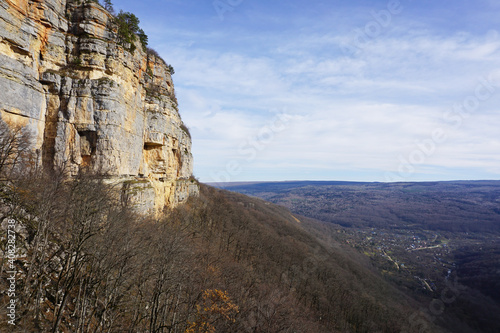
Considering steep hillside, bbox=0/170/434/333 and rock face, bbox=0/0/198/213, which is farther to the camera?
rock face, bbox=0/0/198/213

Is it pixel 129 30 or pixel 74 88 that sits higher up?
pixel 129 30

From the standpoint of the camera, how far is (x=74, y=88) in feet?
71.2

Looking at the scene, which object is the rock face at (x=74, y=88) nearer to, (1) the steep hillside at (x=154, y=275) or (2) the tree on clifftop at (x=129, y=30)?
(2) the tree on clifftop at (x=129, y=30)

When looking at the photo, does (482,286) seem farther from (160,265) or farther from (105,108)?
(105,108)

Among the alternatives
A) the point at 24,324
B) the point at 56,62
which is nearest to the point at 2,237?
the point at 24,324

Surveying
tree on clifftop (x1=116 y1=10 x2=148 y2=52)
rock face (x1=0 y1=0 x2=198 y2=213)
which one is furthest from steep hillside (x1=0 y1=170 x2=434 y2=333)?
tree on clifftop (x1=116 y1=10 x2=148 y2=52)

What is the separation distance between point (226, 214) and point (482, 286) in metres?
111

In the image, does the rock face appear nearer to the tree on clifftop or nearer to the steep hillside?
the tree on clifftop

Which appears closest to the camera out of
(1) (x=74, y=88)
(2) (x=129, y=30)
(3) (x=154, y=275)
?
(3) (x=154, y=275)

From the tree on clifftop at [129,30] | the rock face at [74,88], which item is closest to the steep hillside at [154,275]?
the rock face at [74,88]

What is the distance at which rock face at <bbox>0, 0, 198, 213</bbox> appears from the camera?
1762 cm

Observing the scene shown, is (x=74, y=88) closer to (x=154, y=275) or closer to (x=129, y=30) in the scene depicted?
(x=129, y=30)

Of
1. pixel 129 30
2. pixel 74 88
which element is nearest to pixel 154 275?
pixel 74 88

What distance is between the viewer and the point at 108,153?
22984mm
